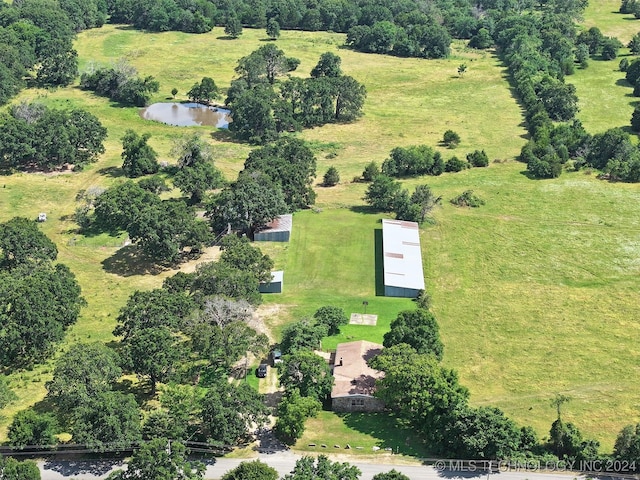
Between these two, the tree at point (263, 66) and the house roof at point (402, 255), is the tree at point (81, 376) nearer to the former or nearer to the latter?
the house roof at point (402, 255)

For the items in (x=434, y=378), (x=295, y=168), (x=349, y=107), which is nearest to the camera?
(x=434, y=378)

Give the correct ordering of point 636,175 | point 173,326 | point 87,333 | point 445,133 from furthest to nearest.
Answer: point 445,133, point 636,175, point 87,333, point 173,326

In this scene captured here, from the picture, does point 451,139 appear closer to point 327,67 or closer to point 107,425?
point 327,67

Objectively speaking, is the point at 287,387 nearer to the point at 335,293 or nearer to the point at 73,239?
the point at 335,293

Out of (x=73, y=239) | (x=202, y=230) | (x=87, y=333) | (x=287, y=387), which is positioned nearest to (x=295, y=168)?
(x=202, y=230)

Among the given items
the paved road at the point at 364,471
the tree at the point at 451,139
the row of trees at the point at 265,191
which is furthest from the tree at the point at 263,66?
the paved road at the point at 364,471

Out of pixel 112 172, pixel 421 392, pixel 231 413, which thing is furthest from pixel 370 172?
pixel 231 413

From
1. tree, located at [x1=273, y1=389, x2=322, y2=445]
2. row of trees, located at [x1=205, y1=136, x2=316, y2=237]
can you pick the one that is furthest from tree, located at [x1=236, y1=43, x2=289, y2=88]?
tree, located at [x1=273, y1=389, x2=322, y2=445]
